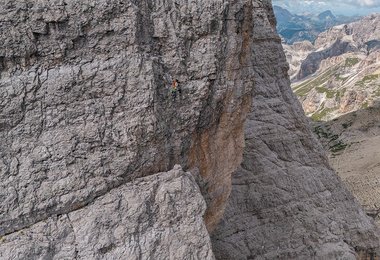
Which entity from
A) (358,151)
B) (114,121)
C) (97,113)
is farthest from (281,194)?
(358,151)

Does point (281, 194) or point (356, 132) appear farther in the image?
point (356, 132)

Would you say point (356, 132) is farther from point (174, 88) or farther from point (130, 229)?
point (130, 229)

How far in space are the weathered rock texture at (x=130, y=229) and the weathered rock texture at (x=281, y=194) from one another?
7.28 meters

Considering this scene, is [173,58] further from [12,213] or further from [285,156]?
[285,156]

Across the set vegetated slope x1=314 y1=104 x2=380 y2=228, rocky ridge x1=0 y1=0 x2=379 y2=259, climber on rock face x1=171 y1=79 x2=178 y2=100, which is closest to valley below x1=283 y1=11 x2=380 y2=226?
vegetated slope x1=314 y1=104 x2=380 y2=228

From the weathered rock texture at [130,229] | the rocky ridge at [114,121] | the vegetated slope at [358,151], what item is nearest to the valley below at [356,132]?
the vegetated slope at [358,151]

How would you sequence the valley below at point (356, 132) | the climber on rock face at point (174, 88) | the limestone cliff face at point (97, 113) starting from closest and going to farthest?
the limestone cliff face at point (97, 113) < the climber on rock face at point (174, 88) < the valley below at point (356, 132)

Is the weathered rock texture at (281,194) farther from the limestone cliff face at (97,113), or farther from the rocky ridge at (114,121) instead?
the limestone cliff face at (97,113)

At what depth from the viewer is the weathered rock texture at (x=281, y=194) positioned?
18125 millimetres

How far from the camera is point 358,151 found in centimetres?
6150

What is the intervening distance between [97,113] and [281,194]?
39.1 ft

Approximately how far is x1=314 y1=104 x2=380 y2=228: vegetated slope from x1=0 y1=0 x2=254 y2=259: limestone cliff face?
27316mm

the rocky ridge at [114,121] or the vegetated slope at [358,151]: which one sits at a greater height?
the rocky ridge at [114,121]

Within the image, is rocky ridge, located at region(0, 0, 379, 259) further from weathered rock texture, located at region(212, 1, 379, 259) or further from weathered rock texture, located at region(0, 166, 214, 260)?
weathered rock texture, located at region(212, 1, 379, 259)
